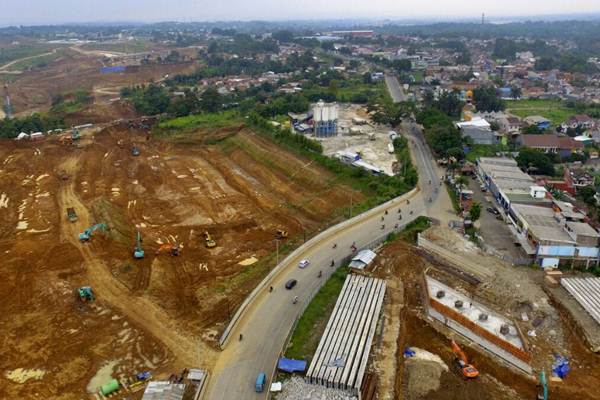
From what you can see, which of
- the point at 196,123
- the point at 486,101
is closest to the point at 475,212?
the point at 486,101

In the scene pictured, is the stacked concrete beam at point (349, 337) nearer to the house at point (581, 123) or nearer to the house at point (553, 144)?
the house at point (553, 144)

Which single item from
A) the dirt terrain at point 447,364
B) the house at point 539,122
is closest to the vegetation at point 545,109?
the house at point 539,122

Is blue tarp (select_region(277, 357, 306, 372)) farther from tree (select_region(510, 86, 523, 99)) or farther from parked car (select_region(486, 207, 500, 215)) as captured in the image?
tree (select_region(510, 86, 523, 99))

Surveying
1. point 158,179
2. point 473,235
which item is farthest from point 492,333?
point 158,179

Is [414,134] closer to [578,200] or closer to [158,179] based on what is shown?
[578,200]

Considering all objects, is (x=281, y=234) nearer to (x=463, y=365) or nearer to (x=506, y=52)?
(x=463, y=365)

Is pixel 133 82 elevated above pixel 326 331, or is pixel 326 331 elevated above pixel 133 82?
pixel 133 82

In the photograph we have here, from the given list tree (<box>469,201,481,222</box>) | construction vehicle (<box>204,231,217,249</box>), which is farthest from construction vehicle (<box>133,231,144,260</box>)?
tree (<box>469,201,481,222</box>)
